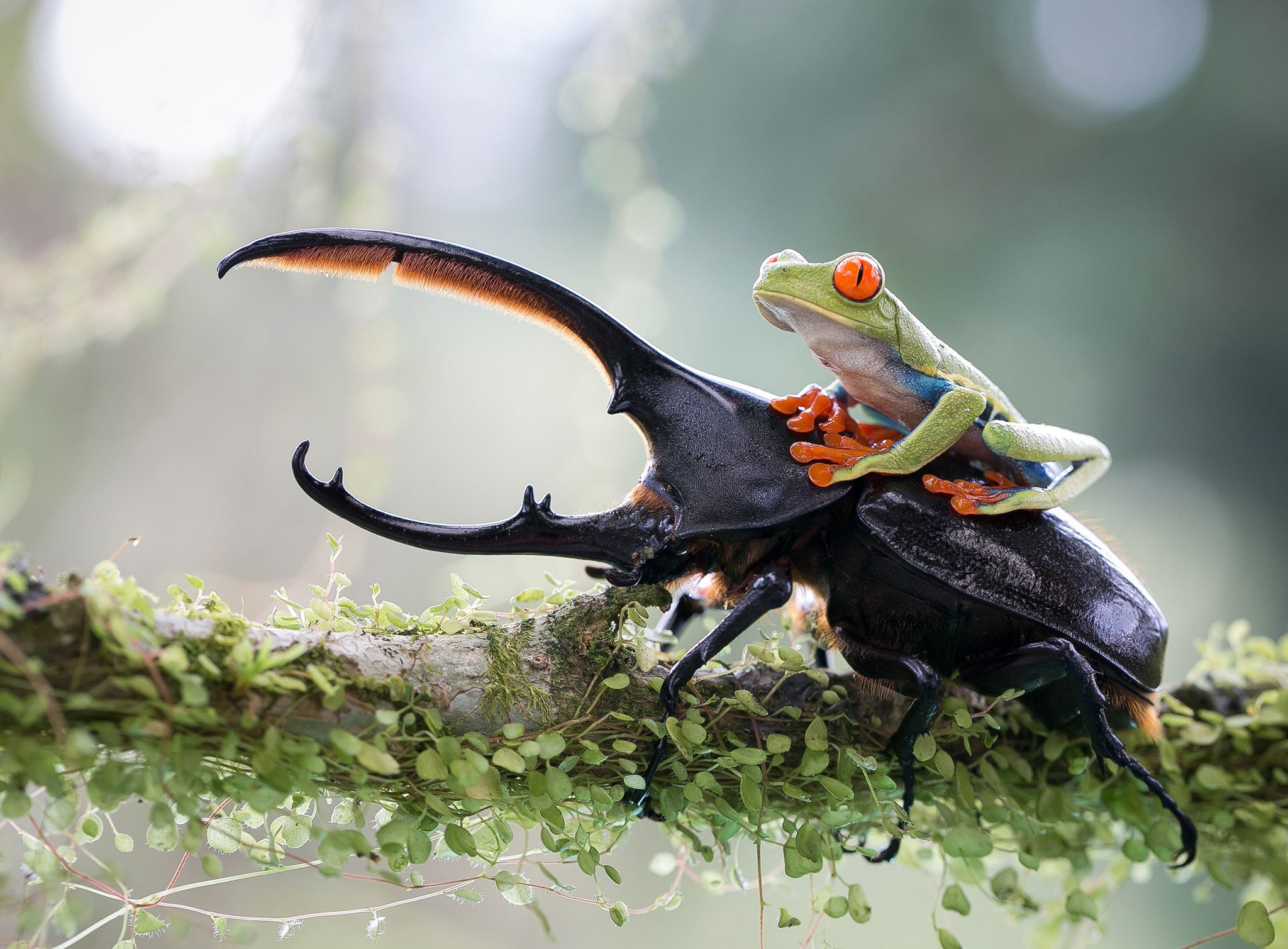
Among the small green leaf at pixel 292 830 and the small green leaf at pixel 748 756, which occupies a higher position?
the small green leaf at pixel 748 756

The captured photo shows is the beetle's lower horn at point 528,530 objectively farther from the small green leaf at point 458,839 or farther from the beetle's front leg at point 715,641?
the small green leaf at point 458,839

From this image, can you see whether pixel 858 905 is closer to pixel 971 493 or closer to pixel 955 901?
pixel 955 901

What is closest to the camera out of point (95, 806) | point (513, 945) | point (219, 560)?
point (95, 806)

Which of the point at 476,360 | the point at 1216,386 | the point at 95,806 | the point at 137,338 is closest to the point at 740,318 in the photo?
the point at 476,360

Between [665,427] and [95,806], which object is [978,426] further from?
[95,806]

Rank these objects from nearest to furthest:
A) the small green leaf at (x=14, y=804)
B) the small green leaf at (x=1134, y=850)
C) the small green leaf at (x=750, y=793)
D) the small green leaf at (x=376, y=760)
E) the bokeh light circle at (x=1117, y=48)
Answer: the small green leaf at (x=14, y=804), the small green leaf at (x=376, y=760), the small green leaf at (x=750, y=793), the small green leaf at (x=1134, y=850), the bokeh light circle at (x=1117, y=48)

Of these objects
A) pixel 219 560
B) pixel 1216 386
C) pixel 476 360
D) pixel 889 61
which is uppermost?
pixel 889 61

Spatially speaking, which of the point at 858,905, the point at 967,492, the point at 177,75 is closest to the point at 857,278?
the point at 967,492

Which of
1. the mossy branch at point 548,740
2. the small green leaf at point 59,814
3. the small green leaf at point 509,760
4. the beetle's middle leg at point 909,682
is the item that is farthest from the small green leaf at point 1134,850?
the small green leaf at point 59,814
